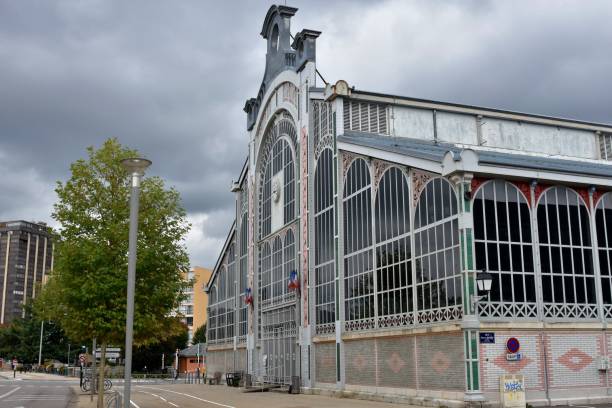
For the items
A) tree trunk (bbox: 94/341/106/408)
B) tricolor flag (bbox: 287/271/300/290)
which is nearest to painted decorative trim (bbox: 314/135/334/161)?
tricolor flag (bbox: 287/271/300/290)

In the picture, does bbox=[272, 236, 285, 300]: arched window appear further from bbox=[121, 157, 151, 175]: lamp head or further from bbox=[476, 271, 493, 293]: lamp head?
bbox=[121, 157, 151, 175]: lamp head

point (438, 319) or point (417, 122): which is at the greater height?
point (417, 122)

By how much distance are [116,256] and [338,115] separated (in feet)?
45.6

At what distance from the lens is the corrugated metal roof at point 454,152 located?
→ 23859 mm

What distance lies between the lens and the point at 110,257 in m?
24.0

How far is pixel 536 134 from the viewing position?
125 ft

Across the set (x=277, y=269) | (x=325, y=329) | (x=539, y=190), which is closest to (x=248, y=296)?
(x=277, y=269)

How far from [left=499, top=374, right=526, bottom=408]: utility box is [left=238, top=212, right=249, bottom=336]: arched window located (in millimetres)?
28403

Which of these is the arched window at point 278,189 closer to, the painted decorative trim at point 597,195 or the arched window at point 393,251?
the arched window at point 393,251

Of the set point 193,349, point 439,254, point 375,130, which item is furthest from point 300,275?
point 193,349

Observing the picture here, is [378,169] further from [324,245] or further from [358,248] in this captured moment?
[324,245]

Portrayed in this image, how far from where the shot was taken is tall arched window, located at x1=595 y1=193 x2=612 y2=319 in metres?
24.0

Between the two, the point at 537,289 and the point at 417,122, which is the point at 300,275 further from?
the point at 537,289

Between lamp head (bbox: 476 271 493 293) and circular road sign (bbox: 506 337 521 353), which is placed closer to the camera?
lamp head (bbox: 476 271 493 293)
